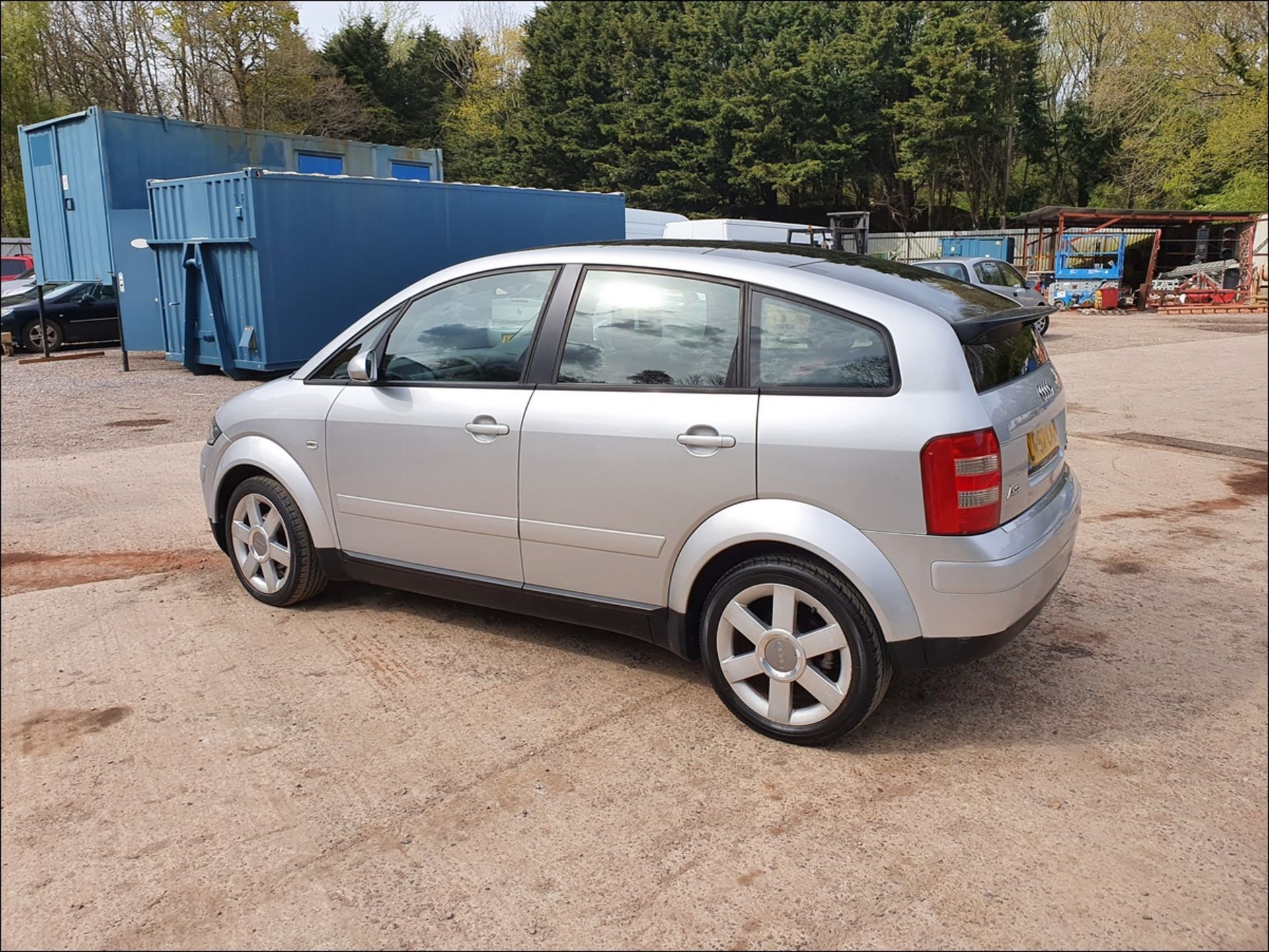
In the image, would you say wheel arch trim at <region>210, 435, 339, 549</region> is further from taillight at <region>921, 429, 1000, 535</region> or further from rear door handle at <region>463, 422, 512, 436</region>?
taillight at <region>921, 429, 1000, 535</region>

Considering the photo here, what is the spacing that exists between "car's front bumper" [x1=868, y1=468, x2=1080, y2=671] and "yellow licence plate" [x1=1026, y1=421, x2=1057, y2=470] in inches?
8.7

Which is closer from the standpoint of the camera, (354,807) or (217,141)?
(354,807)

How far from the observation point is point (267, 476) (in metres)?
4.66

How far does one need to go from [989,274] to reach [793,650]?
17.2m

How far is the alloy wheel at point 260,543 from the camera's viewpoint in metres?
4.64

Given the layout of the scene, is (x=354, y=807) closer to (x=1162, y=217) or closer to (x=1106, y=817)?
(x=1106, y=817)

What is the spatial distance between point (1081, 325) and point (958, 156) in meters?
21.6

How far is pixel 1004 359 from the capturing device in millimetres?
3451

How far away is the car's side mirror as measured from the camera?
4.14 m

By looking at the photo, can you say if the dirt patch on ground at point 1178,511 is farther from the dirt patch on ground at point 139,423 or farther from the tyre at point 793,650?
the dirt patch on ground at point 139,423

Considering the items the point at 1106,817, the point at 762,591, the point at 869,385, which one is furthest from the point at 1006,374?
the point at 1106,817

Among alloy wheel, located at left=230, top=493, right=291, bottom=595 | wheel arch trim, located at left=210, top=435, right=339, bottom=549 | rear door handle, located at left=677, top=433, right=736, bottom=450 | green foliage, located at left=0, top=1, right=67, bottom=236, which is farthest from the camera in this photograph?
alloy wheel, located at left=230, top=493, right=291, bottom=595

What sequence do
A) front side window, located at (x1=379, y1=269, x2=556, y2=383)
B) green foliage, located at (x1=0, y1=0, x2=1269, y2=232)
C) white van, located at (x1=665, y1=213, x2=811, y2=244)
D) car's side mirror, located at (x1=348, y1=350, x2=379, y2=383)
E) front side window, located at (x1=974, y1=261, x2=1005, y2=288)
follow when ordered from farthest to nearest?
1. green foliage, located at (x1=0, y1=0, x2=1269, y2=232)
2. white van, located at (x1=665, y1=213, x2=811, y2=244)
3. front side window, located at (x1=974, y1=261, x2=1005, y2=288)
4. car's side mirror, located at (x1=348, y1=350, x2=379, y2=383)
5. front side window, located at (x1=379, y1=269, x2=556, y2=383)

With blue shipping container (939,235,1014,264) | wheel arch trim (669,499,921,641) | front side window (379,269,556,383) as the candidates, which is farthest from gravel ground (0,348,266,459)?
blue shipping container (939,235,1014,264)
